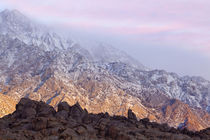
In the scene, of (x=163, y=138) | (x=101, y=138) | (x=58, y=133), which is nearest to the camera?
(x=58, y=133)

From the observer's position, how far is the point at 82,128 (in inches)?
2817

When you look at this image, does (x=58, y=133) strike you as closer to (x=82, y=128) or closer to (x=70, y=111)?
(x=82, y=128)

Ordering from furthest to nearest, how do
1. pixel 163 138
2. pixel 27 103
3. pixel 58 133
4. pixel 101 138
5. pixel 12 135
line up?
pixel 27 103
pixel 163 138
pixel 101 138
pixel 58 133
pixel 12 135

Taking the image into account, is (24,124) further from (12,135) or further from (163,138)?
(163,138)

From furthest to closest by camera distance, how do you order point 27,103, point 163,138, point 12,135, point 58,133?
point 27,103 < point 163,138 < point 58,133 < point 12,135

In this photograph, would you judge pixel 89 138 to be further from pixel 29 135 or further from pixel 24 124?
pixel 24 124

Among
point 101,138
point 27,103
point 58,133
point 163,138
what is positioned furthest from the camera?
point 27,103

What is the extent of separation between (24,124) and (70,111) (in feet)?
103

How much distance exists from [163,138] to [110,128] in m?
13.8

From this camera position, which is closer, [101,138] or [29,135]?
[29,135]

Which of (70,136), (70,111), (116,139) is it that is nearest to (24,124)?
(70,136)

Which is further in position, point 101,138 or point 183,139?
point 183,139

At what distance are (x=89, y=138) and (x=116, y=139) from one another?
21.8 feet

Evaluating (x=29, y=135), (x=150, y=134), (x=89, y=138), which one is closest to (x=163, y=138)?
(x=150, y=134)
